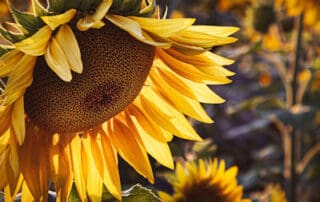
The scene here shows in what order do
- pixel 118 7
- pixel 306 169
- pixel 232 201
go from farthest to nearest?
pixel 306 169 < pixel 232 201 < pixel 118 7

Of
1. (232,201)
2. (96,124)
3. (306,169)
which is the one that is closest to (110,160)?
(96,124)

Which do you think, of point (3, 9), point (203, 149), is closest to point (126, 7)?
point (203, 149)

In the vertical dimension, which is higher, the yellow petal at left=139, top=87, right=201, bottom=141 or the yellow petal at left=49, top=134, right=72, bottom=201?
the yellow petal at left=139, top=87, right=201, bottom=141

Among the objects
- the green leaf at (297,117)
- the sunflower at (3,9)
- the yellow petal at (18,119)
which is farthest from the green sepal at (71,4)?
the green leaf at (297,117)

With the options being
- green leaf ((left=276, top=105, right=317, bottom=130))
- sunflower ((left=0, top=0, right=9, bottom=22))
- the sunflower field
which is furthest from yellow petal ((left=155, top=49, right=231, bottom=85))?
green leaf ((left=276, top=105, right=317, bottom=130))

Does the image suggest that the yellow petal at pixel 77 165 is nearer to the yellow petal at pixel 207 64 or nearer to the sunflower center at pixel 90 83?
the sunflower center at pixel 90 83

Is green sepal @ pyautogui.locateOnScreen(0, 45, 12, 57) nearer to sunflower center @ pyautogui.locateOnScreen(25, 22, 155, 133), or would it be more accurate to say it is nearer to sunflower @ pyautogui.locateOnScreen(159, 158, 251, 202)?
sunflower center @ pyautogui.locateOnScreen(25, 22, 155, 133)

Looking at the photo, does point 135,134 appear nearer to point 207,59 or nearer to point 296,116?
point 207,59

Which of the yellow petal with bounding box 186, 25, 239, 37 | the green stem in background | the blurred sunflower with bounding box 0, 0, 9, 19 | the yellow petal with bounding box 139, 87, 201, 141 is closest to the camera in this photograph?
the yellow petal with bounding box 186, 25, 239, 37
